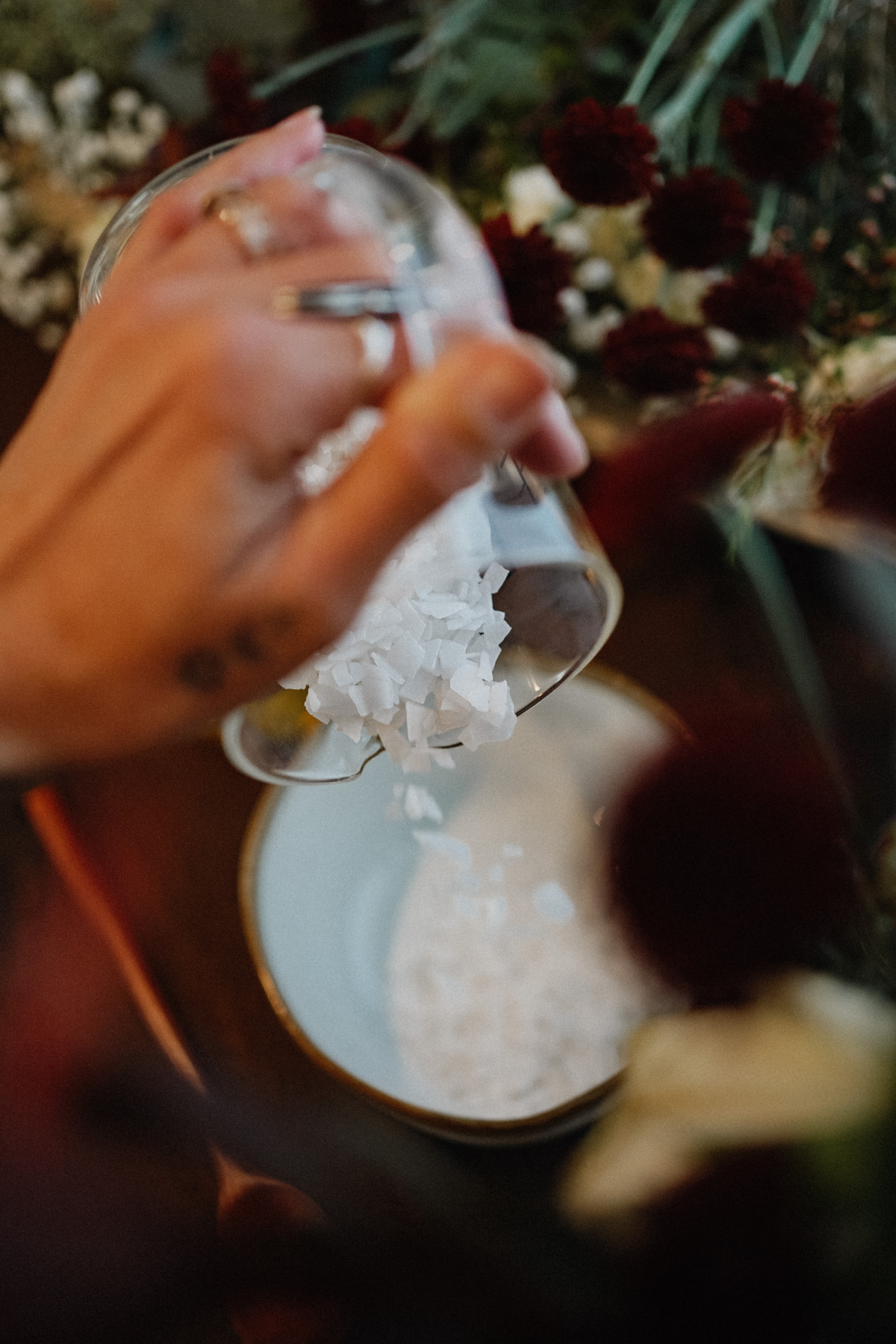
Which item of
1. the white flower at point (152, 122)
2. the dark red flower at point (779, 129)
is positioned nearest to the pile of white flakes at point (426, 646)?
the dark red flower at point (779, 129)

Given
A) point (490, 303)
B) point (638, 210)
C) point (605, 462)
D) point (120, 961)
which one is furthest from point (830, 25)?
point (120, 961)

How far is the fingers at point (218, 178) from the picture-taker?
0.19 m

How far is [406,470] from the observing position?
0.15 metres

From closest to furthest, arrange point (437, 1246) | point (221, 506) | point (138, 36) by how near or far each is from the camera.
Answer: point (221, 506), point (437, 1246), point (138, 36)

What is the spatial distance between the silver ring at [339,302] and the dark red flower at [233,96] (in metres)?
0.33

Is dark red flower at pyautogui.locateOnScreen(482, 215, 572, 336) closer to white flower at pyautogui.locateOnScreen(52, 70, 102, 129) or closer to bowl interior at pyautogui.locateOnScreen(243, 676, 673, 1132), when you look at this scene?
bowl interior at pyautogui.locateOnScreen(243, 676, 673, 1132)

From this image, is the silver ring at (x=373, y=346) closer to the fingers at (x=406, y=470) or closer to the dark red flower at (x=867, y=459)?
the fingers at (x=406, y=470)

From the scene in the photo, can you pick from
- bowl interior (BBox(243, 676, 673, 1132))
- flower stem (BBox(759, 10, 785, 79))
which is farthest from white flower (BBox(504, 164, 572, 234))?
bowl interior (BBox(243, 676, 673, 1132))

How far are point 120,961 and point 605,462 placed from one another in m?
0.32

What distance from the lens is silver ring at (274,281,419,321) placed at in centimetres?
16

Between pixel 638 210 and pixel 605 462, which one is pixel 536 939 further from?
pixel 638 210

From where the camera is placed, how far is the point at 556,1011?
1.22ft

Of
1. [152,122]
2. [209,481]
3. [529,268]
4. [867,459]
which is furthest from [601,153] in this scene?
[152,122]

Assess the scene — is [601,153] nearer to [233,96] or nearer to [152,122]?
[233,96]
